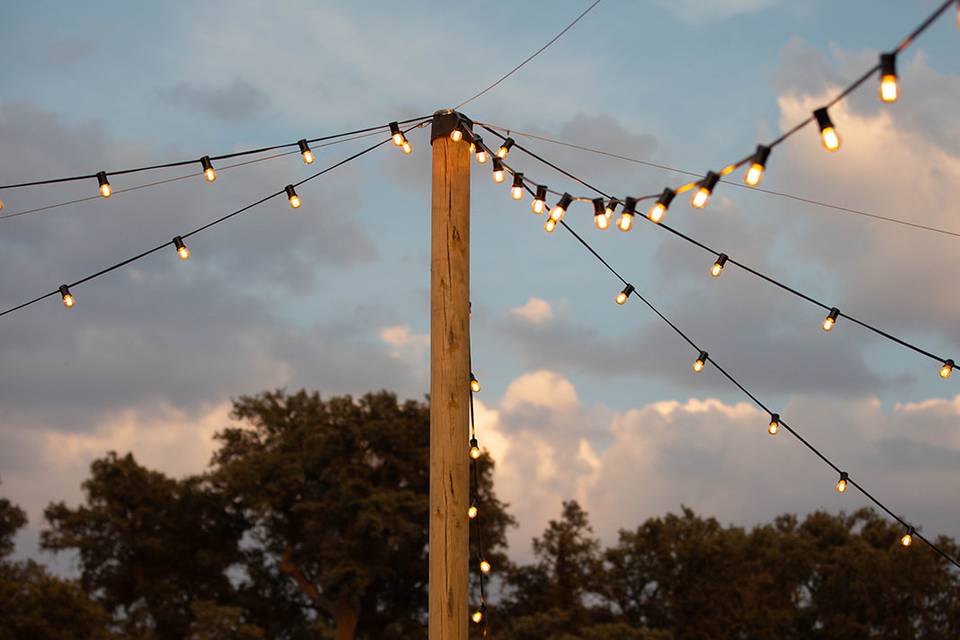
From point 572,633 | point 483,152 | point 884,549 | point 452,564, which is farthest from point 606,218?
point 884,549

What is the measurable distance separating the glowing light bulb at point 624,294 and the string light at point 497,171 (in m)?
1.01

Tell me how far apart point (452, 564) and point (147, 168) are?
3051 millimetres

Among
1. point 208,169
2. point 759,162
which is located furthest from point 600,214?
point 208,169

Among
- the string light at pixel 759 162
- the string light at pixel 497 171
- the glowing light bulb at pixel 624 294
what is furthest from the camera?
the glowing light bulb at pixel 624 294

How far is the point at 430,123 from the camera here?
5961mm

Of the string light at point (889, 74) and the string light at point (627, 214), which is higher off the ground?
the string light at point (627, 214)

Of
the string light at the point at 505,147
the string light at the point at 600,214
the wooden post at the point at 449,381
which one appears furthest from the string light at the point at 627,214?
the string light at the point at 505,147

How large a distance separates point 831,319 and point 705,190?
2364 mm

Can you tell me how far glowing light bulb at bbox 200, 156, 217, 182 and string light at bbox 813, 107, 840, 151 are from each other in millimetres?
3722

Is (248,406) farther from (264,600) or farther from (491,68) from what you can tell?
(491,68)

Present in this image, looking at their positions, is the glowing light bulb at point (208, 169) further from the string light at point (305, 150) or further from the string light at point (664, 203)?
the string light at point (664, 203)

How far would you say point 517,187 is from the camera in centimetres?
625

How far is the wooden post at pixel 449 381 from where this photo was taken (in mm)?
5270

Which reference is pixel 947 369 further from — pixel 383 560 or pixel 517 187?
pixel 383 560
